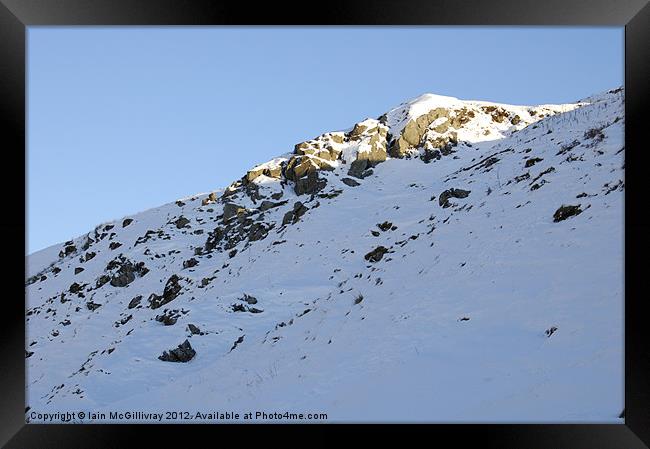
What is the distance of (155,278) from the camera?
27.9 metres

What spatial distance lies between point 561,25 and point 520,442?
510 cm

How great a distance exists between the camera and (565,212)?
1112cm

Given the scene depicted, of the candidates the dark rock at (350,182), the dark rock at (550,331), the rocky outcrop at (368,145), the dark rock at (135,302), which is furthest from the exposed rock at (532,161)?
the dark rock at (135,302)

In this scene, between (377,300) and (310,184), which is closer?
(377,300)

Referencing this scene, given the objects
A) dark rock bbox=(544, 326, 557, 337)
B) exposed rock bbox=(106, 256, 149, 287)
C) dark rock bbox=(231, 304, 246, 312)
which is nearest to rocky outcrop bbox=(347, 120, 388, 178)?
exposed rock bbox=(106, 256, 149, 287)

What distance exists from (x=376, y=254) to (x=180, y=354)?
25.9 feet

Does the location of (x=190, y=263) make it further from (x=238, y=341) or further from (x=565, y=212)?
Answer: (x=565, y=212)

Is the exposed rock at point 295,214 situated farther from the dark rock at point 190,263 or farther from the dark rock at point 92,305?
the dark rock at point 92,305

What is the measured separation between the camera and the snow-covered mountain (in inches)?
263

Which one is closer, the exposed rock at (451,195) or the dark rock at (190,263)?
the exposed rock at (451,195)

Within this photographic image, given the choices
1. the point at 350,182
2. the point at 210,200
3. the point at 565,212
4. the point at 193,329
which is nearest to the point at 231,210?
the point at 210,200

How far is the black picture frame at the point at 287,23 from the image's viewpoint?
5.59 meters

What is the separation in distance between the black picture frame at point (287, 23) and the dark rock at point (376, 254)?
489 inches

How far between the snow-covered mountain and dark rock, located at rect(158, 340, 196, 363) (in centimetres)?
6
